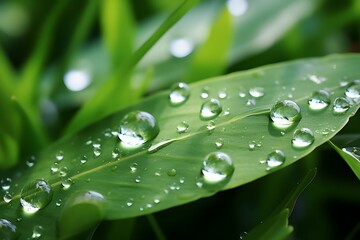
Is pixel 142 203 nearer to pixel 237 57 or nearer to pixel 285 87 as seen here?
pixel 285 87

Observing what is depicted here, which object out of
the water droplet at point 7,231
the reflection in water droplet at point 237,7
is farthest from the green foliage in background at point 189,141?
the reflection in water droplet at point 237,7

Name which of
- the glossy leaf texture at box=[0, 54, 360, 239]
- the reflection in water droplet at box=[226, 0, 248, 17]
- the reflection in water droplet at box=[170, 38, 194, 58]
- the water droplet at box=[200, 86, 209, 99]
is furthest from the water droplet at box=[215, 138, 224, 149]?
the reflection in water droplet at box=[226, 0, 248, 17]

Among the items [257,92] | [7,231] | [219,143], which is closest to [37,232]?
[7,231]

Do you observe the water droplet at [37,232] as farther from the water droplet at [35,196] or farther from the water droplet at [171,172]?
the water droplet at [171,172]

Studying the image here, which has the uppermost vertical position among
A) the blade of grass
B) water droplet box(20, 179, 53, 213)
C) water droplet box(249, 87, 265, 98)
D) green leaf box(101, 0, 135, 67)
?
green leaf box(101, 0, 135, 67)

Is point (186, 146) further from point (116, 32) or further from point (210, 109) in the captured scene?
point (116, 32)

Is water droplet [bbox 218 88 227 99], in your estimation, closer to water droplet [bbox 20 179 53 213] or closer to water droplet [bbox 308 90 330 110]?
water droplet [bbox 308 90 330 110]
